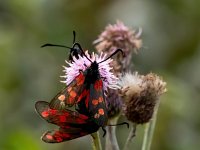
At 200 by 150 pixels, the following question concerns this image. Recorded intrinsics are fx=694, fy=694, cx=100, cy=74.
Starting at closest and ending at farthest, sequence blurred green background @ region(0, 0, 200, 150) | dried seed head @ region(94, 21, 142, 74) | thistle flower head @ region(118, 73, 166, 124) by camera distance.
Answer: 1. thistle flower head @ region(118, 73, 166, 124)
2. dried seed head @ region(94, 21, 142, 74)
3. blurred green background @ region(0, 0, 200, 150)

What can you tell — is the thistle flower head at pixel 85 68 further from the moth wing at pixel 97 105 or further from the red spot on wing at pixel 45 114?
the red spot on wing at pixel 45 114

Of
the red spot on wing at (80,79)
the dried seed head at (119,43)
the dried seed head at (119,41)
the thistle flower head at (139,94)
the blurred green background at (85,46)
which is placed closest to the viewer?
the red spot on wing at (80,79)

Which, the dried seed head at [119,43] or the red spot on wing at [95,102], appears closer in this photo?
the red spot on wing at [95,102]

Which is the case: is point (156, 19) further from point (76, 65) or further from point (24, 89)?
point (76, 65)

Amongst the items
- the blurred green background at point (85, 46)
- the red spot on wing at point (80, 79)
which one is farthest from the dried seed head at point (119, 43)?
the blurred green background at point (85, 46)

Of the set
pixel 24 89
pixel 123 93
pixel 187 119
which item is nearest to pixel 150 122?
pixel 123 93

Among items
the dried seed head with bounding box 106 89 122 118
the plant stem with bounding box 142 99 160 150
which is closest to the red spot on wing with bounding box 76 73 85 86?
the dried seed head with bounding box 106 89 122 118

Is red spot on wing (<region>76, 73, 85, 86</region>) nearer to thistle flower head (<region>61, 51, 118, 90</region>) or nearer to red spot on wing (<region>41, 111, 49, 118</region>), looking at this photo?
thistle flower head (<region>61, 51, 118, 90</region>)
